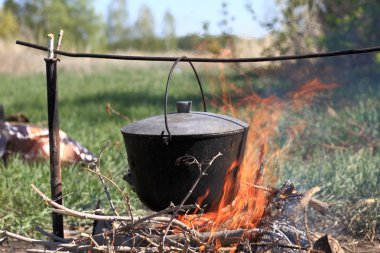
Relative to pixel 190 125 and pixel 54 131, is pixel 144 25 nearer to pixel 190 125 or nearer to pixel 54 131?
pixel 54 131

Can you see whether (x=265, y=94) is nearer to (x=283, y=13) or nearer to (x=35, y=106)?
(x=283, y=13)

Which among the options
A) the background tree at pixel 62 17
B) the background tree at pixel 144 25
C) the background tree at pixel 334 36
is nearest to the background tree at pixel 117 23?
the background tree at pixel 144 25

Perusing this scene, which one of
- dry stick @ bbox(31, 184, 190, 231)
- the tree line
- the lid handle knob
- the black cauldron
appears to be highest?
the tree line

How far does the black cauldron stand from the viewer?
9.14ft

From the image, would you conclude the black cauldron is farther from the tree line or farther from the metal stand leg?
the tree line

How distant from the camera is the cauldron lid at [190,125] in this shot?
2.79 m

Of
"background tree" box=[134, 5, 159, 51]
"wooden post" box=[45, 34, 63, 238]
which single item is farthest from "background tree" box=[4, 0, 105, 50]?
"wooden post" box=[45, 34, 63, 238]

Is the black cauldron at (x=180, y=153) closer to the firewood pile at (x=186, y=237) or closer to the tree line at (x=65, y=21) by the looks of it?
the firewood pile at (x=186, y=237)

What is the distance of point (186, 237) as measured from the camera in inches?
104

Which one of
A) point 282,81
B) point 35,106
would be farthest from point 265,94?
point 35,106

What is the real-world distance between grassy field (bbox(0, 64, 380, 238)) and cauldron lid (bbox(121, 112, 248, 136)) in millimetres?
304

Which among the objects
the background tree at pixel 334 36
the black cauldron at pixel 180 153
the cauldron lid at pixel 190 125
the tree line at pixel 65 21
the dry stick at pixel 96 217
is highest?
the tree line at pixel 65 21

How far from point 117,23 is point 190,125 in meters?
73.3

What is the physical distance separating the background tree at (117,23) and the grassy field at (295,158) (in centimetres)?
6318
